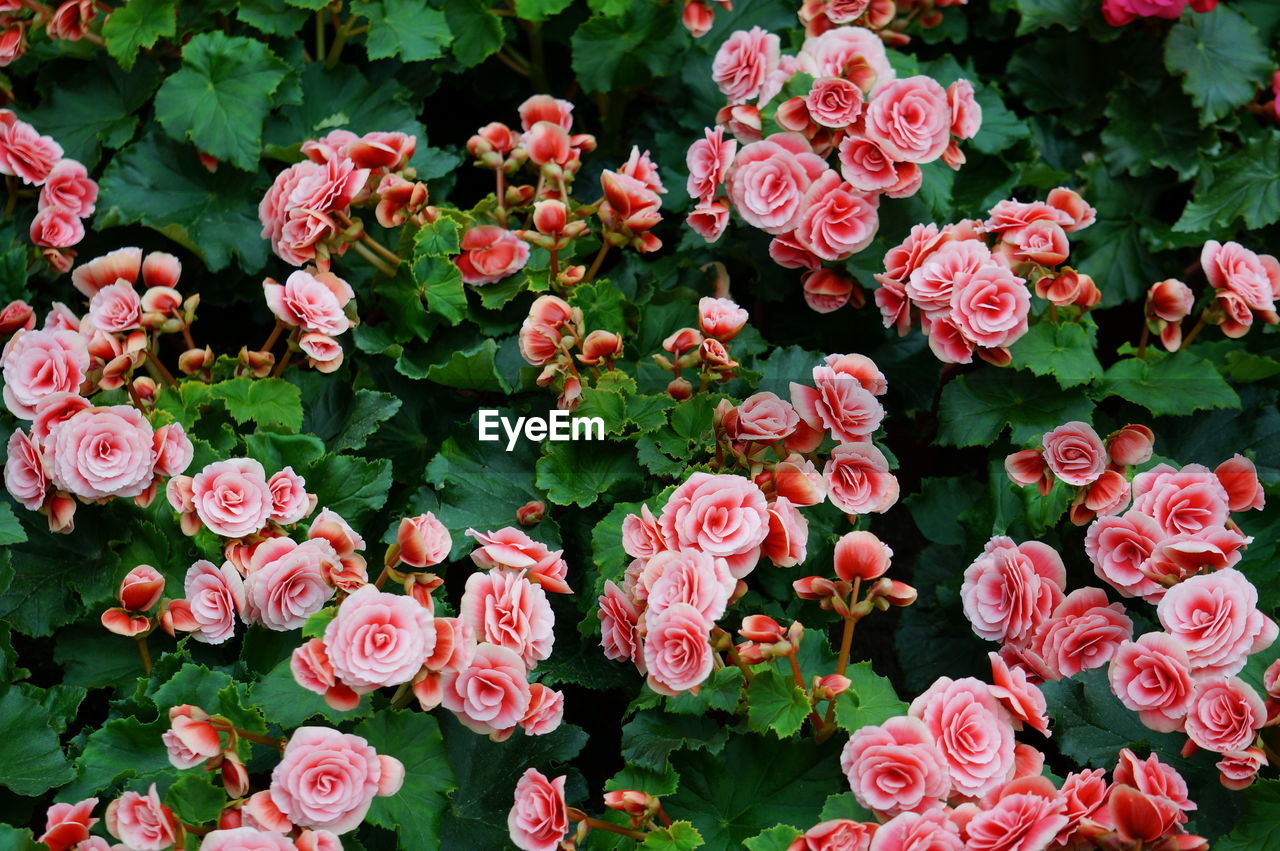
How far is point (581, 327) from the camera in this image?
1906 millimetres

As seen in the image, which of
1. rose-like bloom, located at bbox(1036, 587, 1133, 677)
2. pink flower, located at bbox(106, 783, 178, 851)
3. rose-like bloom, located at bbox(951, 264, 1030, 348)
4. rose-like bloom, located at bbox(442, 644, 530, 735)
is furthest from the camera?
rose-like bloom, located at bbox(951, 264, 1030, 348)

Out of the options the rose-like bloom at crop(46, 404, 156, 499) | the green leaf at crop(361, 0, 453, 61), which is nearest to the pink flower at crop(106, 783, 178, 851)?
the rose-like bloom at crop(46, 404, 156, 499)

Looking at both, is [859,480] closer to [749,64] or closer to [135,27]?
[749,64]

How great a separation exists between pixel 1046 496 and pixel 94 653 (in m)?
1.48

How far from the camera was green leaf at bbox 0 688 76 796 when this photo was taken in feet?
5.15

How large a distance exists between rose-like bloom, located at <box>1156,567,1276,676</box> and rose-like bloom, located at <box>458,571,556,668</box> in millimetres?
796

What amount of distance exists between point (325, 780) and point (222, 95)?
1460mm

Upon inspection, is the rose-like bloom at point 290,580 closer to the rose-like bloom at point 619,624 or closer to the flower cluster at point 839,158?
the rose-like bloom at point 619,624

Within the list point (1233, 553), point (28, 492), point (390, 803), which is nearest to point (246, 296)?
point (28, 492)

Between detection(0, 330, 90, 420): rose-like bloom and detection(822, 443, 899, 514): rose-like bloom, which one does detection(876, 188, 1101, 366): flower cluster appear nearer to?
detection(822, 443, 899, 514): rose-like bloom

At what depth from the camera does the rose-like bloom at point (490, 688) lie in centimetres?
146

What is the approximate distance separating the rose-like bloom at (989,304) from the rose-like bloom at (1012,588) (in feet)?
1.05

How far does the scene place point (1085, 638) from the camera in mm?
1683

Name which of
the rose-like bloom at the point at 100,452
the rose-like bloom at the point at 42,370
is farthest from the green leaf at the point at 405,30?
the rose-like bloom at the point at 100,452
